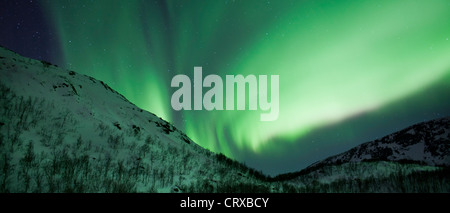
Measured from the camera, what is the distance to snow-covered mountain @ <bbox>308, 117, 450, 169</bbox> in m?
129

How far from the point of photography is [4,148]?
19.0 ft

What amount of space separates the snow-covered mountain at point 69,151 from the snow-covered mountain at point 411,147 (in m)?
128

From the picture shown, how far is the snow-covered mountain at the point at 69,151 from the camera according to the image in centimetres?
536

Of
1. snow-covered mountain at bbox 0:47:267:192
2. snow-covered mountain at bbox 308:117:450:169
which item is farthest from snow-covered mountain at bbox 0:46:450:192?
snow-covered mountain at bbox 308:117:450:169

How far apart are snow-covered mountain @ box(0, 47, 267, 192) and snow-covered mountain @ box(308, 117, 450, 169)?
12766 centimetres

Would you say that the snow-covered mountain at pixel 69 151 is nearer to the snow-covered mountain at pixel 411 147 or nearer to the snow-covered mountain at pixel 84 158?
the snow-covered mountain at pixel 84 158

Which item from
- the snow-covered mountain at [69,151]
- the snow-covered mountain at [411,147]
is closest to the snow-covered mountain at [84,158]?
the snow-covered mountain at [69,151]

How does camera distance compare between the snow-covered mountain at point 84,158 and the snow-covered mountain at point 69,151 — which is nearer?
the snow-covered mountain at point 69,151

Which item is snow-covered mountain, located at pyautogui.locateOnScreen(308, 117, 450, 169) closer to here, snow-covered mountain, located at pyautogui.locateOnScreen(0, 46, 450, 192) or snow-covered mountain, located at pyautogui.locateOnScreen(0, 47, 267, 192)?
snow-covered mountain, located at pyautogui.locateOnScreen(0, 46, 450, 192)
